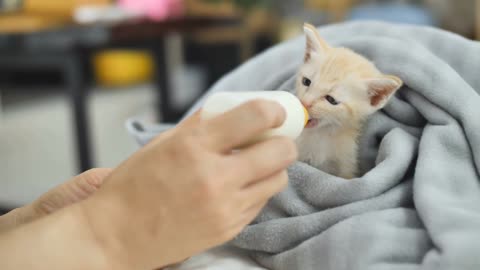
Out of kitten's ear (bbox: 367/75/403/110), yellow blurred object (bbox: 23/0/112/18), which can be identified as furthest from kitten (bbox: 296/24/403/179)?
yellow blurred object (bbox: 23/0/112/18)

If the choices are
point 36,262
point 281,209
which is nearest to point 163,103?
point 281,209

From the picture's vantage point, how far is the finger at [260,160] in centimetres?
50

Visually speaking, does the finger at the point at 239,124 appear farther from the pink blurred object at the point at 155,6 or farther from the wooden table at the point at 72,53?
the pink blurred object at the point at 155,6

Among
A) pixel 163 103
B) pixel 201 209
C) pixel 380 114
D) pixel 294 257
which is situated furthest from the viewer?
pixel 163 103

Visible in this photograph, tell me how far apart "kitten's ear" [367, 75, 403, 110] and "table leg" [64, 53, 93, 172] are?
3.68ft

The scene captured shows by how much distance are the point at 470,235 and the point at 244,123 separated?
0.95ft

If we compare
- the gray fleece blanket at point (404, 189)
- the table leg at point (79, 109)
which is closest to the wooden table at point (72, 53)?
the table leg at point (79, 109)

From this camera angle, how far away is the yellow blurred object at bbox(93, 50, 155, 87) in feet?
9.78

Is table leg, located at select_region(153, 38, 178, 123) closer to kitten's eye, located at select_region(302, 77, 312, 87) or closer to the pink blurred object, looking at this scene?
the pink blurred object

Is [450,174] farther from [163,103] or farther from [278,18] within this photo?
[278,18]

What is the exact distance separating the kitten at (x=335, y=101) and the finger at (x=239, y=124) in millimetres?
313

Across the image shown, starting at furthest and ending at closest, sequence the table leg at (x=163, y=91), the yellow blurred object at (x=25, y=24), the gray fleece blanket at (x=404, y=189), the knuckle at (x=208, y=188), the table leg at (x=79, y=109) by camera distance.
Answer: the table leg at (x=163, y=91) < the yellow blurred object at (x=25, y=24) < the table leg at (x=79, y=109) < the gray fleece blanket at (x=404, y=189) < the knuckle at (x=208, y=188)

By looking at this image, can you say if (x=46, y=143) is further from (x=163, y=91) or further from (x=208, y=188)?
(x=208, y=188)

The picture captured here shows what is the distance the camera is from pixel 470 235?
573 millimetres
